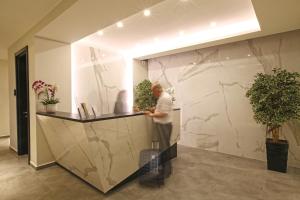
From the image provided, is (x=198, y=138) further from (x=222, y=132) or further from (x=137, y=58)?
(x=137, y=58)

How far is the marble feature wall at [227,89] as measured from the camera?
11.6 feet

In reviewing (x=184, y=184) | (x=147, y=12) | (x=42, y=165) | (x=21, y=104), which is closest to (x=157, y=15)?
(x=147, y=12)

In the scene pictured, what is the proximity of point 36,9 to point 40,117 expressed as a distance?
5.80 feet

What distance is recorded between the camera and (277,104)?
3.03 metres

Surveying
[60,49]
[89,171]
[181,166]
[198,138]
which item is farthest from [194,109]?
[60,49]

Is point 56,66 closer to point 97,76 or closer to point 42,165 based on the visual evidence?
point 97,76

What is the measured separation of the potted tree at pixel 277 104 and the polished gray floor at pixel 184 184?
0.32m

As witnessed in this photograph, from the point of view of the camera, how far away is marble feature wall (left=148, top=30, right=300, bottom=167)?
11.6 ft

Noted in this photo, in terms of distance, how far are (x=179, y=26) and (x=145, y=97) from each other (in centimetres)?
227

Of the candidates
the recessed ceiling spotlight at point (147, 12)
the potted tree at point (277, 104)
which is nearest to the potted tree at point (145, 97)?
the recessed ceiling spotlight at point (147, 12)

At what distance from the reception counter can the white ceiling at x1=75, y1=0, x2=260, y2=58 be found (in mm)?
1763

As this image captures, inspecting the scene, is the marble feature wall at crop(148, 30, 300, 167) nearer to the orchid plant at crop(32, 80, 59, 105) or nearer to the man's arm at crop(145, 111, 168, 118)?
the man's arm at crop(145, 111, 168, 118)

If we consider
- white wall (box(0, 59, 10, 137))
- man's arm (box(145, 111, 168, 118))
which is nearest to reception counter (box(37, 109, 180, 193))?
man's arm (box(145, 111, 168, 118))

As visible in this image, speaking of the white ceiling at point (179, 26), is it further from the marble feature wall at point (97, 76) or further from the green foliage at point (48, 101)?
the green foliage at point (48, 101)
